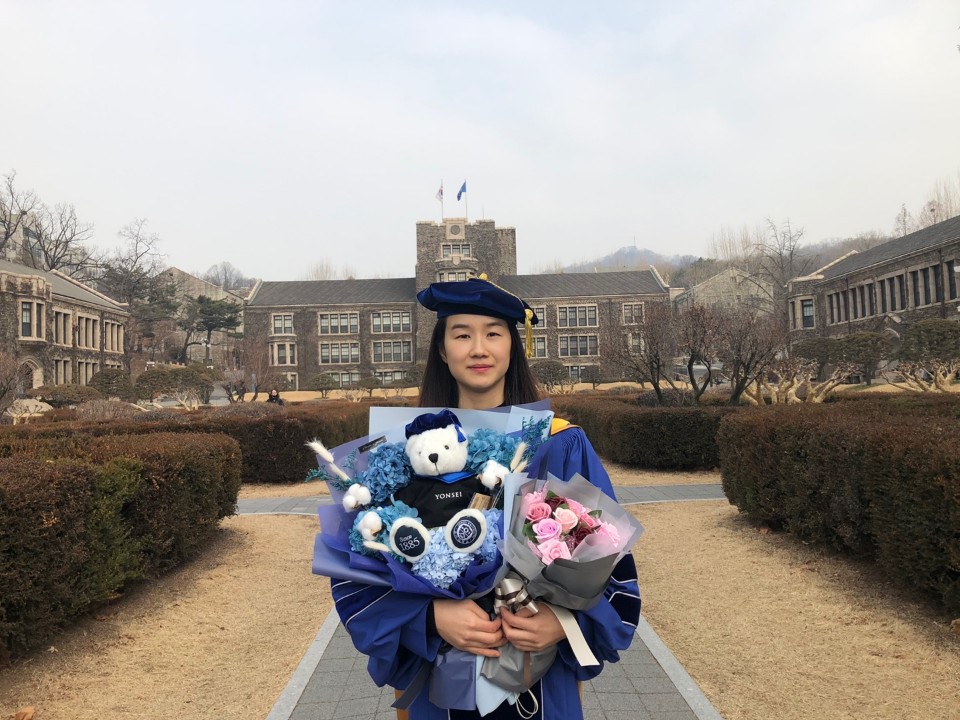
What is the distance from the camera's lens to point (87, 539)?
15.9ft

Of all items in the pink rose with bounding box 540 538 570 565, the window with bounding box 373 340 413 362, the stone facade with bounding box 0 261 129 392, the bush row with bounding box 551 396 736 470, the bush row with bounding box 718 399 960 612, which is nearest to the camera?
the pink rose with bounding box 540 538 570 565

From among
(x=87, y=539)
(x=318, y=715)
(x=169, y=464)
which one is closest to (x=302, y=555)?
(x=169, y=464)

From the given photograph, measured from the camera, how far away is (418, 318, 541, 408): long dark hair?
257 cm

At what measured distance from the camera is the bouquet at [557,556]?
5.60 ft

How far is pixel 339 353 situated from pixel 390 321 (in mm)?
6048

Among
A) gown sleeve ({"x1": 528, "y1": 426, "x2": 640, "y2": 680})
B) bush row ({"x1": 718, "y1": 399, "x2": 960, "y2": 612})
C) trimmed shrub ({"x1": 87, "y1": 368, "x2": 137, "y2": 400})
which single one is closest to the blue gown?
gown sleeve ({"x1": 528, "y1": 426, "x2": 640, "y2": 680})

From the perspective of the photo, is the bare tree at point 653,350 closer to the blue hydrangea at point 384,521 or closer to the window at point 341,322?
the blue hydrangea at point 384,521

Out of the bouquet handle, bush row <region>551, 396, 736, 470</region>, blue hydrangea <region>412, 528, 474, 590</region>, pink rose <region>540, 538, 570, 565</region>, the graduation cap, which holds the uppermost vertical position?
the graduation cap

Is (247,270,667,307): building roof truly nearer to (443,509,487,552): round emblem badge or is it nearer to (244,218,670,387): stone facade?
(244,218,670,387): stone facade

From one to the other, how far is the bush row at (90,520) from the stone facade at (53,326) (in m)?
41.9

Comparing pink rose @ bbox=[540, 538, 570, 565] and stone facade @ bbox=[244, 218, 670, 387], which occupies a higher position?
stone facade @ bbox=[244, 218, 670, 387]

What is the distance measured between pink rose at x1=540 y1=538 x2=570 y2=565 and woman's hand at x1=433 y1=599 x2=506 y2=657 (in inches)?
11.9

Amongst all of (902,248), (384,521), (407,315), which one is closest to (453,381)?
(384,521)

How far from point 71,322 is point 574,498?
57.3 metres
